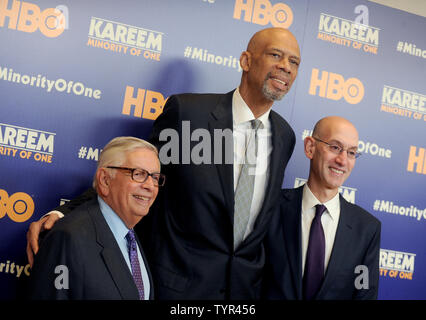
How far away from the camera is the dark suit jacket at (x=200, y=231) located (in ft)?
8.29

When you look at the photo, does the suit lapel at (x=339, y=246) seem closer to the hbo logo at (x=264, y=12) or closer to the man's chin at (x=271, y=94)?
the man's chin at (x=271, y=94)

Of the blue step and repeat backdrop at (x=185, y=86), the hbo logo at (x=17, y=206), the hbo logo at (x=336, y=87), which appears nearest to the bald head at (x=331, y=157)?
the blue step and repeat backdrop at (x=185, y=86)

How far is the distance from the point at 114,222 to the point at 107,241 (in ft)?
0.46

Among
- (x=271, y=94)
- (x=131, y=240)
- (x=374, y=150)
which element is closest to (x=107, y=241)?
(x=131, y=240)

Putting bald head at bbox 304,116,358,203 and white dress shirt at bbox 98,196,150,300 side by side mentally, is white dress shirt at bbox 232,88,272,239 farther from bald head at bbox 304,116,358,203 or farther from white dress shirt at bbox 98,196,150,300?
white dress shirt at bbox 98,196,150,300

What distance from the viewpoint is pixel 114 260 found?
6.76 feet

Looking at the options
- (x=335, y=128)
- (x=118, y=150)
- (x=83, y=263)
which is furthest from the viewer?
(x=335, y=128)

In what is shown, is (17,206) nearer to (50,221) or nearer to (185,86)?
(50,221)

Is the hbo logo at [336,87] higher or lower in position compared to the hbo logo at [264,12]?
lower

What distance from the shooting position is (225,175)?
260cm

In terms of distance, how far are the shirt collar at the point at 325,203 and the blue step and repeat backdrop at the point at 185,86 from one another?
2.46 feet

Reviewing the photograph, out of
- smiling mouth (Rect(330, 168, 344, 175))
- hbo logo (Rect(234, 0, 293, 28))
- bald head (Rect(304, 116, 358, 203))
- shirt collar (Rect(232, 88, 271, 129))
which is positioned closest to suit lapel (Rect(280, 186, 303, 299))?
bald head (Rect(304, 116, 358, 203))
